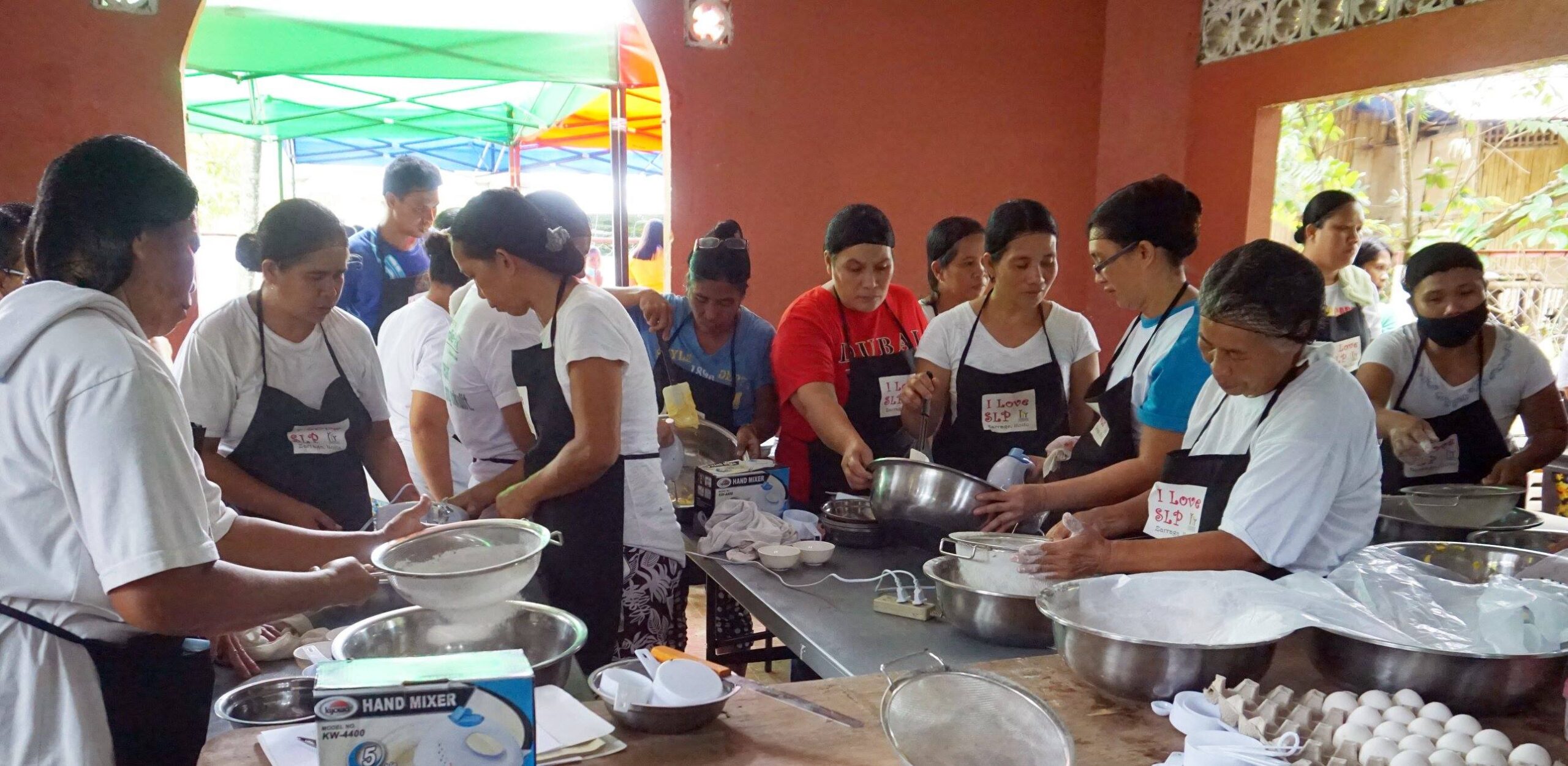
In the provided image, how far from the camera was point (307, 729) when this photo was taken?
1346 millimetres

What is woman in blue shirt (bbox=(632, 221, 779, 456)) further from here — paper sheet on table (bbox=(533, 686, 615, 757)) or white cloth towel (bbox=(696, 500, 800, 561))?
paper sheet on table (bbox=(533, 686, 615, 757))

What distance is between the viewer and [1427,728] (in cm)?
132

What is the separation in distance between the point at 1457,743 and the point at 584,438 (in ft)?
5.60

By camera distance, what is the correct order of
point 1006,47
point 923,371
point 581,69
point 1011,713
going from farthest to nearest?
point 1006,47 → point 581,69 → point 923,371 → point 1011,713

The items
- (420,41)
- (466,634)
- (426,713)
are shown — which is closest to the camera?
(426,713)

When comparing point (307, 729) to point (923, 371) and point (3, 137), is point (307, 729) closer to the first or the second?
point (923, 371)

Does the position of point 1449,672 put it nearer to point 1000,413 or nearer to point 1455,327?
point 1000,413

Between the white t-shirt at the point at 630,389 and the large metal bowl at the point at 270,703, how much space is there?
0.96 meters

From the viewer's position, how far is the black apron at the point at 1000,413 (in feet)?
9.75

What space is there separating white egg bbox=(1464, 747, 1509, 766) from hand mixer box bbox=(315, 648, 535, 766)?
1.22 metres

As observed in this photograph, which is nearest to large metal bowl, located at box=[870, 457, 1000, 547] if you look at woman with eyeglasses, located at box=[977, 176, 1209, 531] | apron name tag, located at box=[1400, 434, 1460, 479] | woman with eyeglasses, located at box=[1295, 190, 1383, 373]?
woman with eyeglasses, located at box=[977, 176, 1209, 531]

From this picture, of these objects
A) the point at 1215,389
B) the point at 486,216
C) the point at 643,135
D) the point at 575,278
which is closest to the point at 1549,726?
the point at 1215,389

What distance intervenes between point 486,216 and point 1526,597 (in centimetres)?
219

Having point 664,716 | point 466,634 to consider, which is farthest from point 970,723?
point 466,634
